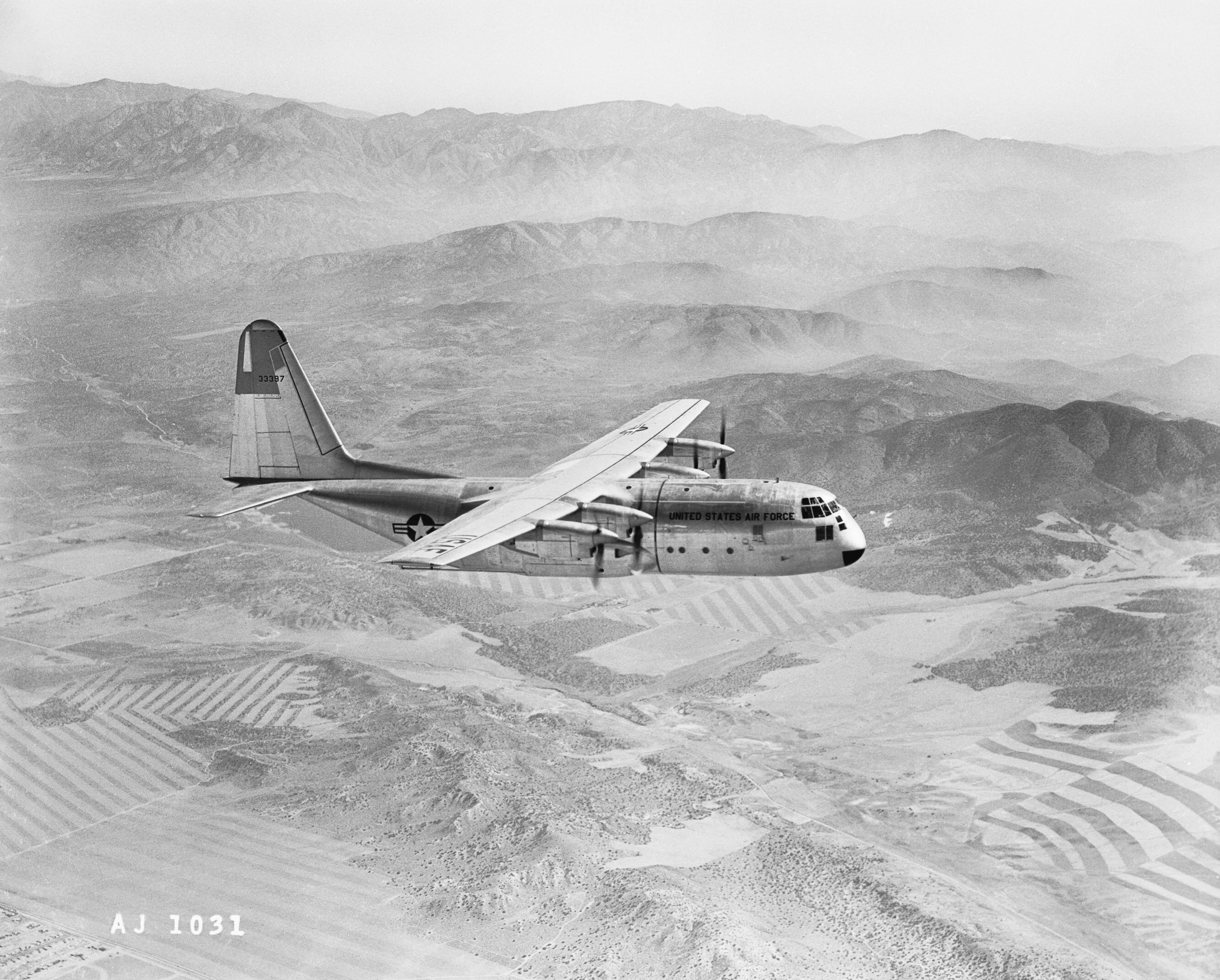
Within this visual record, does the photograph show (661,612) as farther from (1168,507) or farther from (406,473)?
(1168,507)

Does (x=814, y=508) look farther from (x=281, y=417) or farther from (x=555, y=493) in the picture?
(x=281, y=417)

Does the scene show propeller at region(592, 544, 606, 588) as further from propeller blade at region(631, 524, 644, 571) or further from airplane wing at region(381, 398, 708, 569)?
airplane wing at region(381, 398, 708, 569)

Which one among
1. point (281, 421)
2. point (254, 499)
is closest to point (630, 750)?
point (254, 499)

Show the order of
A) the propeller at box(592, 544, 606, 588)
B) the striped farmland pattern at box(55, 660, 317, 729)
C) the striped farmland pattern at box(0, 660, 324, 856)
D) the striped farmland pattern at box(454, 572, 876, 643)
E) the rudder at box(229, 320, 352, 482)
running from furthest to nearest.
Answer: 1. the striped farmland pattern at box(454, 572, 876, 643)
2. the striped farmland pattern at box(55, 660, 317, 729)
3. the striped farmland pattern at box(0, 660, 324, 856)
4. the rudder at box(229, 320, 352, 482)
5. the propeller at box(592, 544, 606, 588)

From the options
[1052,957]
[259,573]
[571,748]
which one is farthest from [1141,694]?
[259,573]

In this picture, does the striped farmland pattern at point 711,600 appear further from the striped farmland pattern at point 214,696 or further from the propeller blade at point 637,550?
the propeller blade at point 637,550

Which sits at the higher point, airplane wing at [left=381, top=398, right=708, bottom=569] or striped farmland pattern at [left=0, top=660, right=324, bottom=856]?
airplane wing at [left=381, top=398, right=708, bottom=569]

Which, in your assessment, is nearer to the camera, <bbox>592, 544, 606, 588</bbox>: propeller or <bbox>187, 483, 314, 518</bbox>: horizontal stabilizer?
<bbox>592, 544, 606, 588</bbox>: propeller

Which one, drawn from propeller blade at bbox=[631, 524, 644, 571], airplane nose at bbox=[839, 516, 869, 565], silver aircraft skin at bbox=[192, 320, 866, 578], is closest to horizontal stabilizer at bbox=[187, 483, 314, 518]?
silver aircraft skin at bbox=[192, 320, 866, 578]
